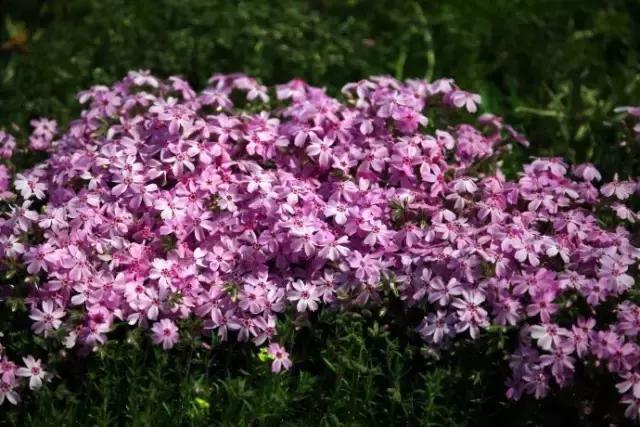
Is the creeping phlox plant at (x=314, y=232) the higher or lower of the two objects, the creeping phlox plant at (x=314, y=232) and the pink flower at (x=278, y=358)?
the higher

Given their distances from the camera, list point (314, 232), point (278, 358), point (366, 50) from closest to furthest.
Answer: point (278, 358), point (314, 232), point (366, 50)

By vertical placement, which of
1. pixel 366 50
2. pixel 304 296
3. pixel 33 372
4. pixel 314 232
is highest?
pixel 314 232

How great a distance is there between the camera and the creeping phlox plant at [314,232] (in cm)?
313

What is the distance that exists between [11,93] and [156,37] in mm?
816

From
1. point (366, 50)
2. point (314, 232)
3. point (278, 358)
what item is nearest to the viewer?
point (278, 358)

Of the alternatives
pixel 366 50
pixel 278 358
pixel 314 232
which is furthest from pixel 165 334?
pixel 366 50

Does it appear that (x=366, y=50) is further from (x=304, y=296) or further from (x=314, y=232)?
(x=304, y=296)

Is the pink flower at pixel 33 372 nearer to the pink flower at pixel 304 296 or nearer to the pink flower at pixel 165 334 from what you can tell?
the pink flower at pixel 165 334

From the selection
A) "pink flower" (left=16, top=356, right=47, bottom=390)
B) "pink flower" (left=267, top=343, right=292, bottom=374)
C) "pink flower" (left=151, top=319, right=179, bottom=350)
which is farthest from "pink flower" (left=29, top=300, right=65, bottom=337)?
"pink flower" (left=267, top=343, right=292, bottom=374)

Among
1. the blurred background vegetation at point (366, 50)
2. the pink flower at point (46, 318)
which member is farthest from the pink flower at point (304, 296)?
the blurred background vegetation at point (366, 50)

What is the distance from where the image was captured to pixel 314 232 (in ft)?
11.0

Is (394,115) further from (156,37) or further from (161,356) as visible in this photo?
(156,37)

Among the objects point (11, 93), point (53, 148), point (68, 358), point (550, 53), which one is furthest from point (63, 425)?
point (550, 53)

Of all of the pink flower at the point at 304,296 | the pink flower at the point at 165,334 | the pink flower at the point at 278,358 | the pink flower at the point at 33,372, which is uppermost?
the pink flower at the point at 304,296
